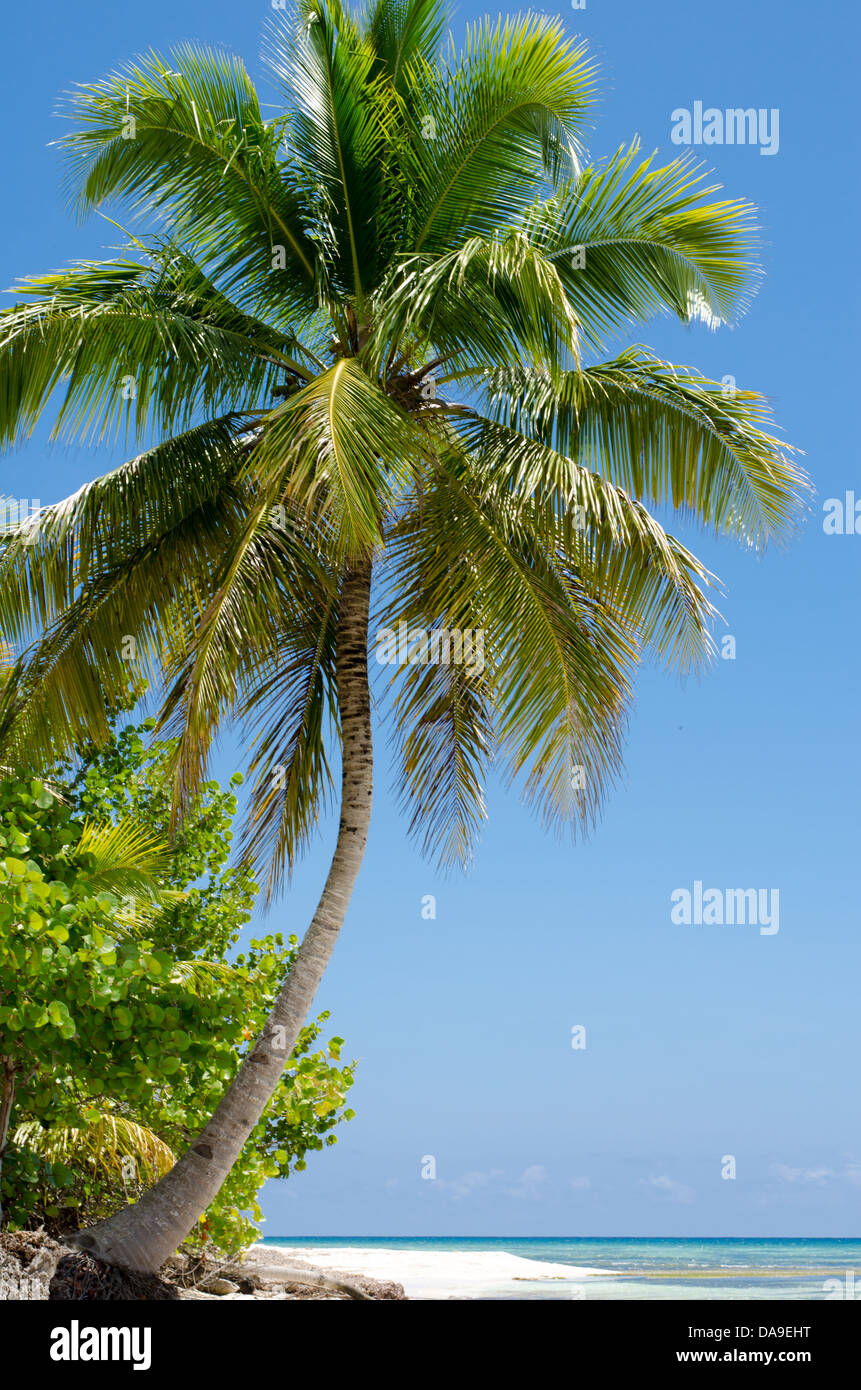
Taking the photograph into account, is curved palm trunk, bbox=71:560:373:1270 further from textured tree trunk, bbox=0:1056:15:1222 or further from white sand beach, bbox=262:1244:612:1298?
white sand beach, bbox=262:1244:612:1298

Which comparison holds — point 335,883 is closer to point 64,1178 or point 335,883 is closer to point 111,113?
point 64,1178

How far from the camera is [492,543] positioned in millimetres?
9656

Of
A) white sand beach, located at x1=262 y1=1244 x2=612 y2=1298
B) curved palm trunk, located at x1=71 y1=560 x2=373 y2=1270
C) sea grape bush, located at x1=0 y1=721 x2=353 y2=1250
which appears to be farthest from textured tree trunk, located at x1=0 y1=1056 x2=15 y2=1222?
white sand beach, located at x1=262 y1=1244 x2=612 y2=1298

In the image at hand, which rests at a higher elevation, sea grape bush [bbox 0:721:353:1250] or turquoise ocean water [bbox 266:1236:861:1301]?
sea grape bush [bbox 0:721:353:1250]

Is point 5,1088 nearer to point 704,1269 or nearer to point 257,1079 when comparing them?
point 257,1079

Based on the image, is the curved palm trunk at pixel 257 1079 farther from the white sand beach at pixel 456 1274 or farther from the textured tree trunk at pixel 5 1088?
the white sand beach at pixel 456 1274

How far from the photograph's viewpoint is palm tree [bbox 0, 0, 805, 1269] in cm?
920

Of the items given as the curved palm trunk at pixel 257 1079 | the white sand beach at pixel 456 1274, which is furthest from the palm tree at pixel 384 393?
the white sand beach at pixel 456 1274

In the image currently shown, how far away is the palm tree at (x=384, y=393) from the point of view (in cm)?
920

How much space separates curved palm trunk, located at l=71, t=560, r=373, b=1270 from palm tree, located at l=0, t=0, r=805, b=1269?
23mm

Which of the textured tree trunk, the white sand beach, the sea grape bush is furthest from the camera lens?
the white sand beach

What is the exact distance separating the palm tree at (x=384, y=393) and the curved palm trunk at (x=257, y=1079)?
23 millimetres
